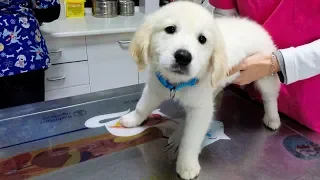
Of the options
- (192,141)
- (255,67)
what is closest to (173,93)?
(192,141)

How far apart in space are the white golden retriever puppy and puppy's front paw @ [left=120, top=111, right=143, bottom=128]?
0.10 m

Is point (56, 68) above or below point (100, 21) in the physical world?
below

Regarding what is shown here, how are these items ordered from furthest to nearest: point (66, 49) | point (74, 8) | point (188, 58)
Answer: point (74, 8) → point (66, 49) → point (188, 58)

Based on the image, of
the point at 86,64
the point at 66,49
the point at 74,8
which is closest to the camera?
the point at 66,49

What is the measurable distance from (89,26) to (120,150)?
1.15m

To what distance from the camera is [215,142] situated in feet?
3.03

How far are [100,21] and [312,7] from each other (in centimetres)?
136

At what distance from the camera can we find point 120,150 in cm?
84

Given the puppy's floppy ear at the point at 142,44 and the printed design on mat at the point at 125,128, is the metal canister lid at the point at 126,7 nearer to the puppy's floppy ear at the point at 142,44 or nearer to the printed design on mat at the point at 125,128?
the printed design on mat at the point at 125,128

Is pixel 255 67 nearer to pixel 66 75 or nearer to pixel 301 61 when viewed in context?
pixel 301 61

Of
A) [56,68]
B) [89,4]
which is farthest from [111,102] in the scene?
[89,4]

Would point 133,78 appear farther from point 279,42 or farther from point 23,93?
point 279,42

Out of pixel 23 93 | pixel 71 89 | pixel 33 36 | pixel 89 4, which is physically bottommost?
pixel 71 89

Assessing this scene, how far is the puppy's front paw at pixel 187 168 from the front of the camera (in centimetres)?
77
